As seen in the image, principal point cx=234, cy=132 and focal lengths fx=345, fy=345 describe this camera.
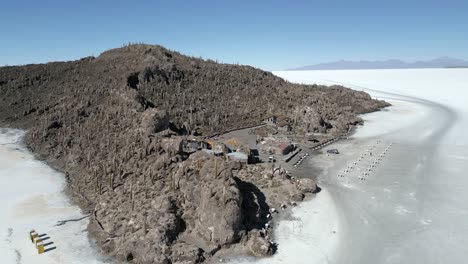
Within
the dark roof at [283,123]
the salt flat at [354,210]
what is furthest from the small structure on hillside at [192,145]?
the dark roof at [283,123]

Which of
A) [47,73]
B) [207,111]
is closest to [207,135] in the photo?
[207,111]

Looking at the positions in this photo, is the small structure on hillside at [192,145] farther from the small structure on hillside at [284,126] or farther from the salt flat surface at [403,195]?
the small structure on hillside at [284,126]

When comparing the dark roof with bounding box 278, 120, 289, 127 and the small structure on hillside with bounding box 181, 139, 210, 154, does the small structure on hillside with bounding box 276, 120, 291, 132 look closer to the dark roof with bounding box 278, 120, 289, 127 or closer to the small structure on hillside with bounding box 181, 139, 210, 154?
the dark roof with bounding box 278, 120, 289, 127

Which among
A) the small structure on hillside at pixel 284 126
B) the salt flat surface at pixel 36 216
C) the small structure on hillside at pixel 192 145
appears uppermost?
the small structure on hillside at pixel 192 145

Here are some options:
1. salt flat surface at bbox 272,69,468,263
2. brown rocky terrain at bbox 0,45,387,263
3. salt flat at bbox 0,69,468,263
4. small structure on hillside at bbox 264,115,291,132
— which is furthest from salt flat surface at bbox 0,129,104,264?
small structure on hillside at bbox 264,115,291,132

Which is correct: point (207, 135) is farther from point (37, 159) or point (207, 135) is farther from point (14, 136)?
point (14, 136)

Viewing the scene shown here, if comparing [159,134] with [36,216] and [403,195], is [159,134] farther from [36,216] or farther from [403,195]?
[403,195]
